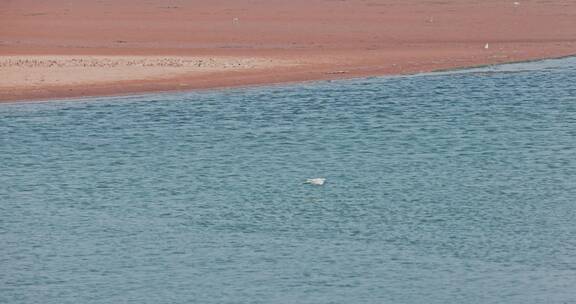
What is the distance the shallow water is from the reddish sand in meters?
2.21

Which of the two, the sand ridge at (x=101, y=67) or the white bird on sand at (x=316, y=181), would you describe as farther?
the sand ridge at (x=101, y=67)

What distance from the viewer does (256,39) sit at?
3603 cm

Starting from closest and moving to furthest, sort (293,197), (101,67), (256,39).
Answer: (293,197) → (101,67) → (256,39)

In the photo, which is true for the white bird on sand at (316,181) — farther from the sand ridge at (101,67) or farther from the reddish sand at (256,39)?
the sand ridge at (101,67)

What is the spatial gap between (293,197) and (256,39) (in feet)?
62.3

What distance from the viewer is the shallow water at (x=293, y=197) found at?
13.5 m

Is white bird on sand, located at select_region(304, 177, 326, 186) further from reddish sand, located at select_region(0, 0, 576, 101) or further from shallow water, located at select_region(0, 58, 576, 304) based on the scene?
reddish sand, located at select_region(0, 0, 576, 101)

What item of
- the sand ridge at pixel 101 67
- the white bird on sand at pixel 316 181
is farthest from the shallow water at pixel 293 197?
the sand ridge at pixel 101 67

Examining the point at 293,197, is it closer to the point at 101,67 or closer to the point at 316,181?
the point at 316,181

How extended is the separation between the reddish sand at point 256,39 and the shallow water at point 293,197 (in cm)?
221

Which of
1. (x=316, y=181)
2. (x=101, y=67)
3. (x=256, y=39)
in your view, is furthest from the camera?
(x=256, y=39)

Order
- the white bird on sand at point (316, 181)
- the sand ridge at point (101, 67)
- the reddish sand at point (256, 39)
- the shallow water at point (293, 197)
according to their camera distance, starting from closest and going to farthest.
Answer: the shallow water at point (293, 197)
the white bird on sand at point (316, 181)
the sand ridge at point (101, 67)
the reddish sand at point (256, 39)

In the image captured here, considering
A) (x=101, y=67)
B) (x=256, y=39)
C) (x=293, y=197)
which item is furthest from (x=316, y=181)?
(x=256, y=39)

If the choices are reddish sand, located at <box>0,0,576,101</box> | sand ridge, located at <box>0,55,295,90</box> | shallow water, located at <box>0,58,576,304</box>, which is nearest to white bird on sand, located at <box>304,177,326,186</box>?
shallow water, located at <box>0,58,576,304</box>
